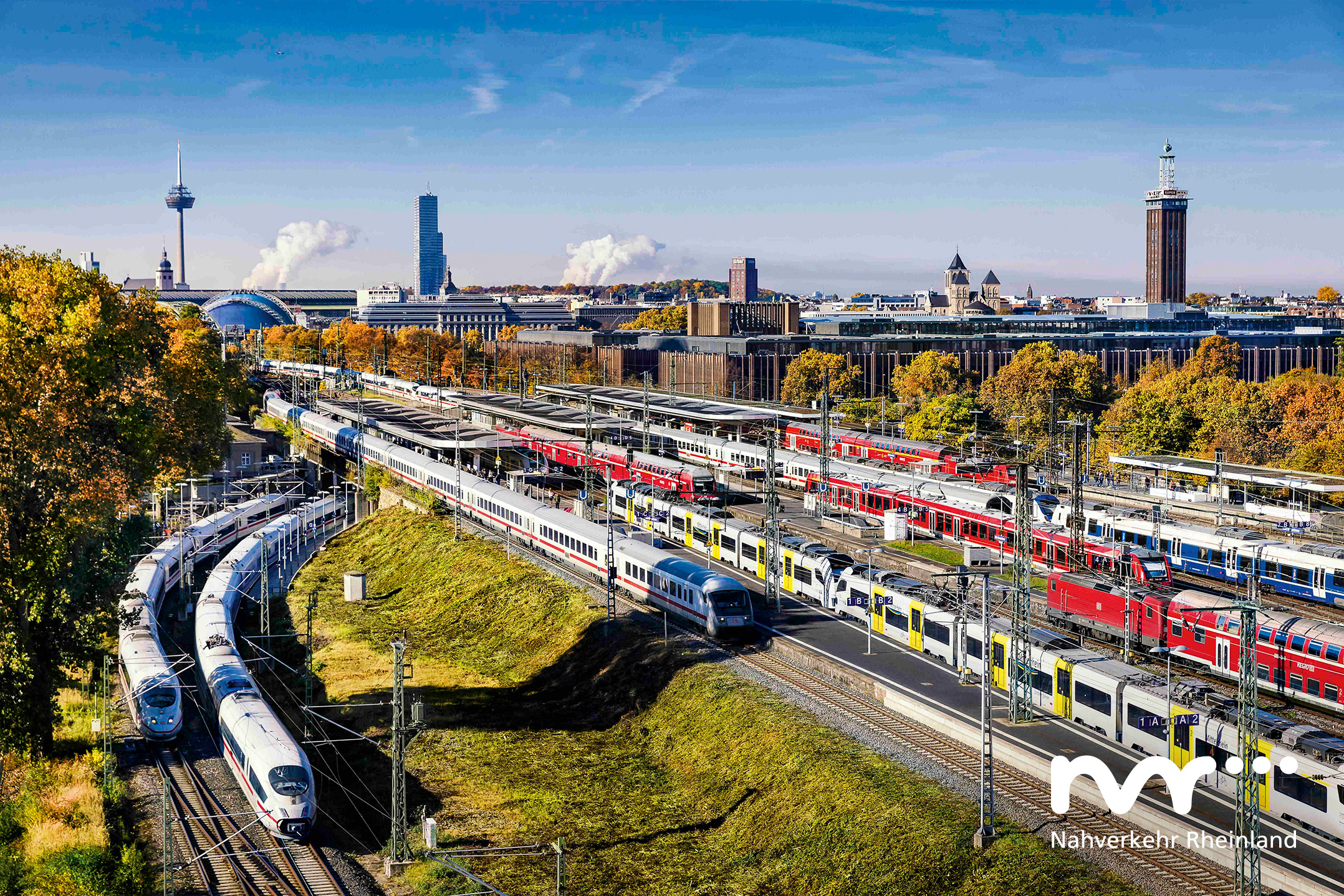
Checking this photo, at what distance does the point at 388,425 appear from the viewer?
9225 cm

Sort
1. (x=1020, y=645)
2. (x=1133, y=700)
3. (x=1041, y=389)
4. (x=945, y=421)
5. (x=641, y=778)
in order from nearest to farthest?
(x=1133, y=700) < (x=1020, y=645) < (x=641, y=778) < (x=945, y=421) < (x=1041, y=389)

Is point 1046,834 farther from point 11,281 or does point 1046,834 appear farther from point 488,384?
point 488,384

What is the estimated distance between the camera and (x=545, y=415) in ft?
299

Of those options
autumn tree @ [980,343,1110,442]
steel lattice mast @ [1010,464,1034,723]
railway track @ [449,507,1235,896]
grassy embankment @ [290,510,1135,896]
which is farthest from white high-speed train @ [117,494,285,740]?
autumn tree @ [980,343,1110,442]

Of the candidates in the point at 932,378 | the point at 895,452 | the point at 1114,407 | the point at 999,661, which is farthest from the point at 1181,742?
the point at 932,378

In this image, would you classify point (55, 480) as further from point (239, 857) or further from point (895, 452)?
point (895, 452)

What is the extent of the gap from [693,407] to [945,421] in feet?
63.8

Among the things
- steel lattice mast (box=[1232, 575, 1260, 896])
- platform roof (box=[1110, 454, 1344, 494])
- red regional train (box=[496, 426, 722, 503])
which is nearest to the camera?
steel lattice mast (box=[1232, 575, 1260, 896])

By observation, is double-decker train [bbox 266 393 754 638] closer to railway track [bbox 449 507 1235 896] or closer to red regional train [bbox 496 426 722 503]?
railway track [bbox 449 507 1235 896]

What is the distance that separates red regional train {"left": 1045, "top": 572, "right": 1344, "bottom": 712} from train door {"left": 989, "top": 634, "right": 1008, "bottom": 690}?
5017 mm

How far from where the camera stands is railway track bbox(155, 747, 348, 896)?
26.5 metres


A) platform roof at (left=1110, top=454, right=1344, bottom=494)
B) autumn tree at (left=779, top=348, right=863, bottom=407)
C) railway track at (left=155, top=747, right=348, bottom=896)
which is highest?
autumn tree at (left=779, top=348, right=863, bottom=407)

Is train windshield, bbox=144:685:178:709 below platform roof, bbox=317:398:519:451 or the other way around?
below

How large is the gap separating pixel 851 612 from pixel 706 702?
8.78 metres
